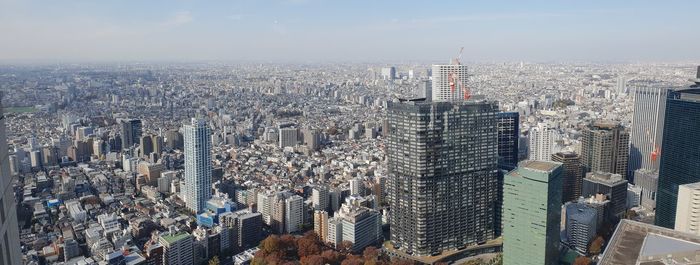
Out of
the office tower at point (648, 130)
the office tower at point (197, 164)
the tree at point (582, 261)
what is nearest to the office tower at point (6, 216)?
the tree at point (582, 261)

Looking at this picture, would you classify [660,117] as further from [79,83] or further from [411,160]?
[79,83]

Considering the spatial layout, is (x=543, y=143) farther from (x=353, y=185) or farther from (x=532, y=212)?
(x=532, y=212)

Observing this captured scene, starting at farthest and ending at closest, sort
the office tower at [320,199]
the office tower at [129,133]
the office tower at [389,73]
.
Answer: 1. the office tower at [389,73]
2. the office tower at [129,133]
3. the office tower at [320,199]

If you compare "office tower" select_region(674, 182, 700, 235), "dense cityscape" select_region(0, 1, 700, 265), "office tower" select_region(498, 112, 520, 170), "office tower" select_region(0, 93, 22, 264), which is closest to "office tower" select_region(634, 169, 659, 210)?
"dense cityscape" select_region(0, 1, 700, 265)

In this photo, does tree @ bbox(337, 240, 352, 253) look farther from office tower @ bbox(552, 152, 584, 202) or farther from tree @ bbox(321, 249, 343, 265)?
office tower @ bbox(552, 152, 584, 202)

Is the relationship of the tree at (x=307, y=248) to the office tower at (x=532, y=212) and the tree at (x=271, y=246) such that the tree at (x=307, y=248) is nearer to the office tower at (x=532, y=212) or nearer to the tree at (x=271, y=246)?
the tree at (x=271, y=246)

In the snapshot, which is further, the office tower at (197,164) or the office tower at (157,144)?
the office tower at (157,144)
